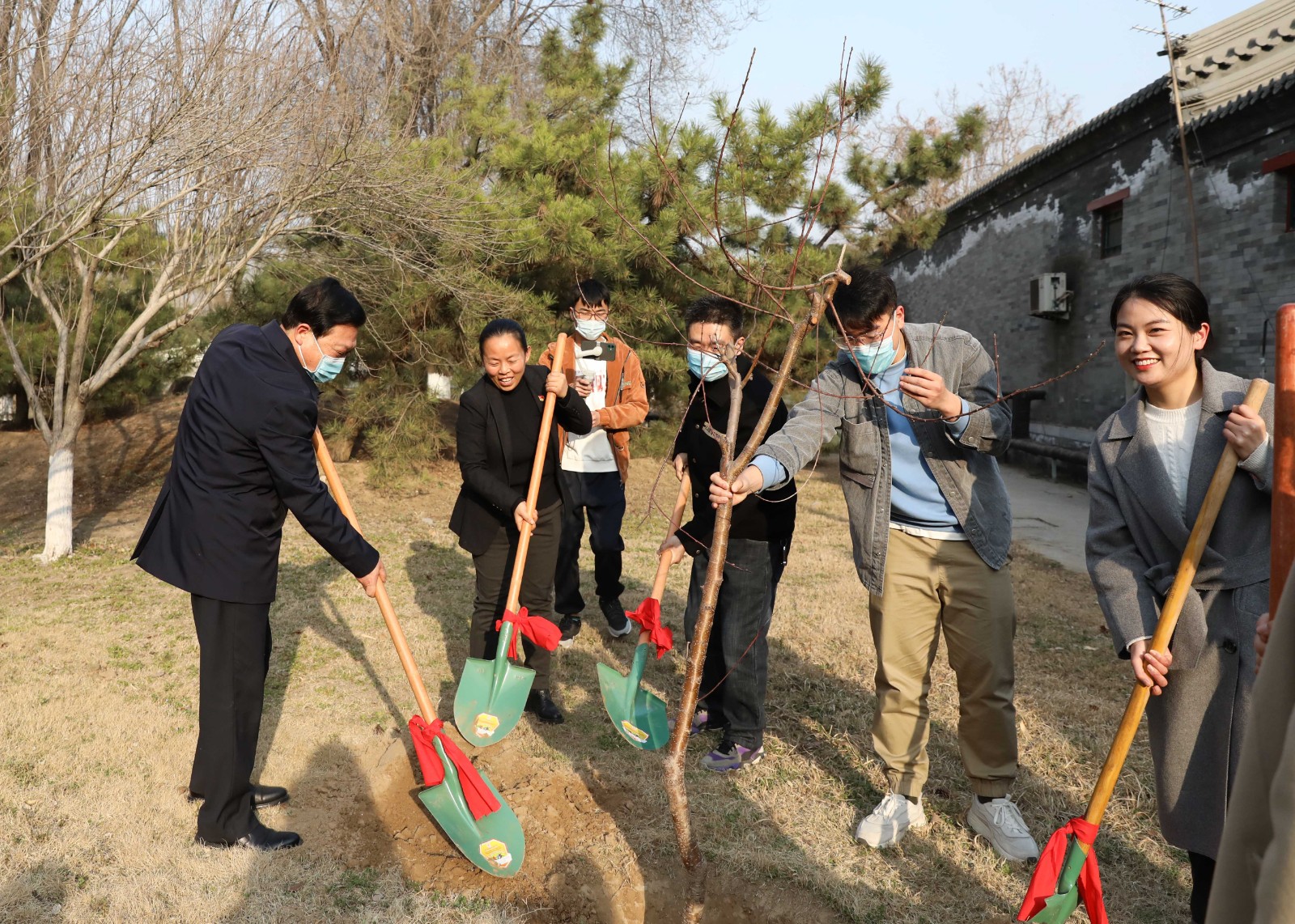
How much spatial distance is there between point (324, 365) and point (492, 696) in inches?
52.1

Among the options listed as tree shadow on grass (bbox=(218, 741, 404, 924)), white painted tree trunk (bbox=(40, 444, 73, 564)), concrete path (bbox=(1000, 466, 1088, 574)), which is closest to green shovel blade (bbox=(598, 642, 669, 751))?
tree shadow on grass (bbox=(218, 741, 404, 924))

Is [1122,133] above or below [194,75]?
above

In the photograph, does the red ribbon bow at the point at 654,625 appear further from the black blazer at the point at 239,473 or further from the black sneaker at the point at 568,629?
the black sneaker at the point at 568,629

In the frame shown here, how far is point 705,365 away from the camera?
3195mm

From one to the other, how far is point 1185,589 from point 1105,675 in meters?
2.83

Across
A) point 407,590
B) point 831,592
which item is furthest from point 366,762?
point 831,592

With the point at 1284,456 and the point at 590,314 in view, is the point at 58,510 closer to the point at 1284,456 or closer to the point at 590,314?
the point at 590,314

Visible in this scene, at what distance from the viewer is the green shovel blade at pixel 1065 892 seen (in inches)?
82.1

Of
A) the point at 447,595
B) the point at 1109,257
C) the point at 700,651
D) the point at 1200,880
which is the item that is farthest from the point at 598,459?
the point at 1109,257

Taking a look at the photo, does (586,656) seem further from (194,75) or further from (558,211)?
(558,211)

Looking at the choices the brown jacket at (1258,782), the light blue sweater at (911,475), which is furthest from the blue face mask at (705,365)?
the brown jacket at (1258,782)

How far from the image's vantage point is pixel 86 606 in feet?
17.6

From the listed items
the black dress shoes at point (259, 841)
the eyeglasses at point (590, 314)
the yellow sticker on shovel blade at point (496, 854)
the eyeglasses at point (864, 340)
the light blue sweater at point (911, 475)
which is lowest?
the black dress shoes at point (259, 841)

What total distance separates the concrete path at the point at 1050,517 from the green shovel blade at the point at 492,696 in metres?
3.88
